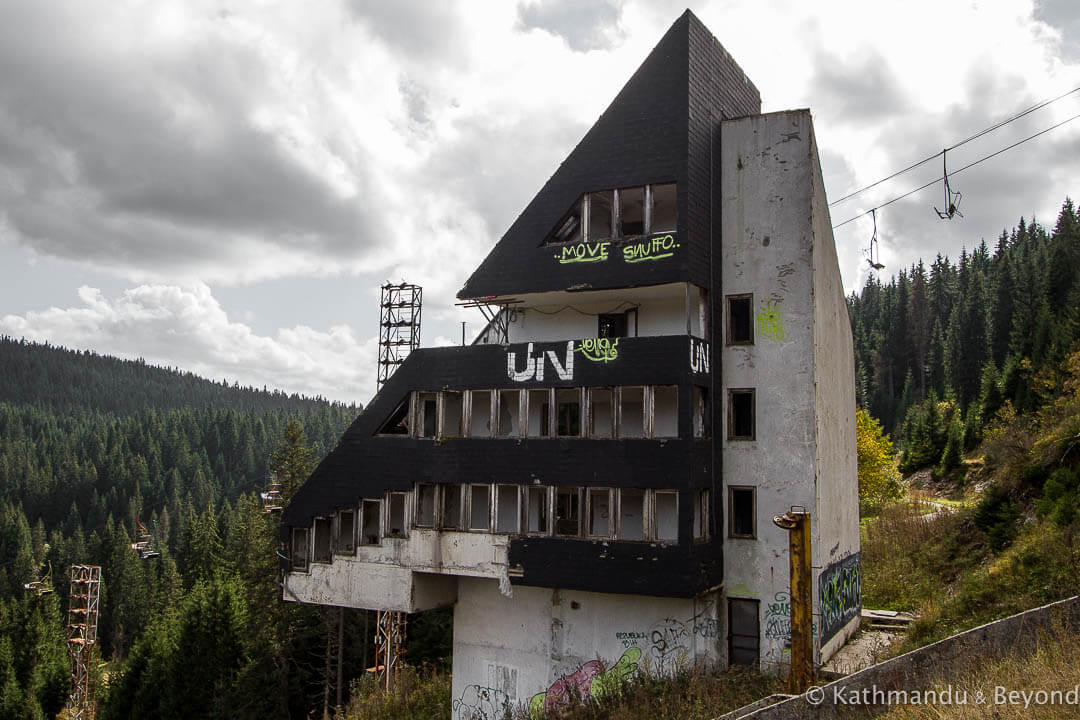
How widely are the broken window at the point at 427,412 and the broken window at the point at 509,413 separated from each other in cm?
232

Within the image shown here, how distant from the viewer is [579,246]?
87.8ft

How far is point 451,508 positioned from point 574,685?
700 cm

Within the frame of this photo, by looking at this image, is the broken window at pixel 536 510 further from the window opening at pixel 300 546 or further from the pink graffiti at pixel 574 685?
the window opening at pixel 300 546

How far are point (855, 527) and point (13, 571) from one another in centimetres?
13211

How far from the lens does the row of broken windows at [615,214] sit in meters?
26.5

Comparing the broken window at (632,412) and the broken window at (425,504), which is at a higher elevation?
the broken window at (632,412)

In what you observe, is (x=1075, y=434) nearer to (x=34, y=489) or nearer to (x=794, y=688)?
(x=794, y=688)

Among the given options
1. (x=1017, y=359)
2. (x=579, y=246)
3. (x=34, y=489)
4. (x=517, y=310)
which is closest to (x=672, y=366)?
(x=579, y=246)

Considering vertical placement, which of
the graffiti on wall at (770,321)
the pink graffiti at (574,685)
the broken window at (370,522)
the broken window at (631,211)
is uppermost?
the broken window at (631,211)

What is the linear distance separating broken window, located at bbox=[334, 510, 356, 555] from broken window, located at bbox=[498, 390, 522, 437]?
603cm

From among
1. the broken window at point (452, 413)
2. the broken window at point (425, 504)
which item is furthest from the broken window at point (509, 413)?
the broken window at point (425, 504)

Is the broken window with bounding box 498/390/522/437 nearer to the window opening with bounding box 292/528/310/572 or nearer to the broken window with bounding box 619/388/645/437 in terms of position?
the broken window with bounding box 619/388/645/437

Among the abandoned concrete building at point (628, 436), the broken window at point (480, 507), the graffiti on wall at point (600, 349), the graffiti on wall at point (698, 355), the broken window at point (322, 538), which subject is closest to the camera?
the graffiti on wall at point (698, 355)

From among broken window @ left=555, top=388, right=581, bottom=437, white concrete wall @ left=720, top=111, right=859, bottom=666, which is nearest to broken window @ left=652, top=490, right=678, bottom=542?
white concrete wall @ left=720, top=111, right=859, bottom=666
